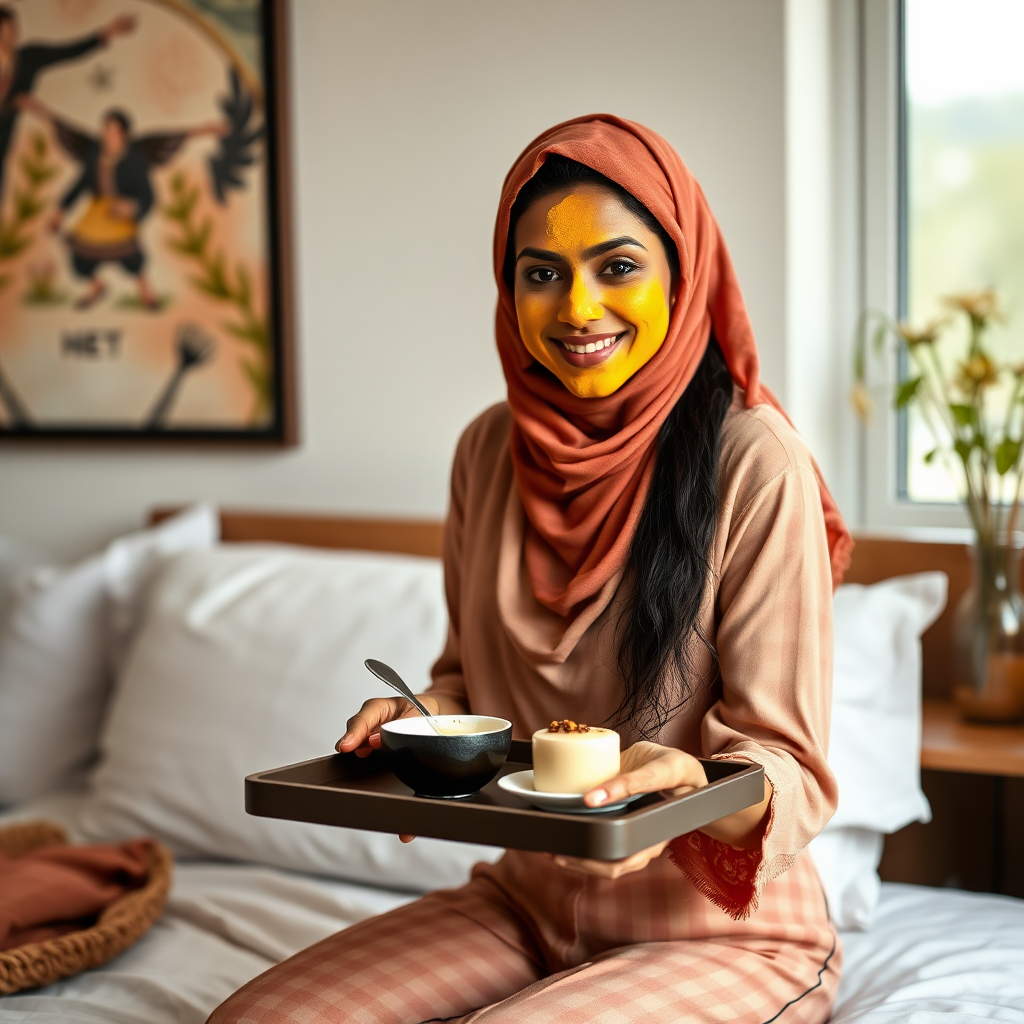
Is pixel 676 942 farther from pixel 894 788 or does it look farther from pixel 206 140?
pixel 206 140

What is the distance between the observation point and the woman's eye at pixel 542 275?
121 cm

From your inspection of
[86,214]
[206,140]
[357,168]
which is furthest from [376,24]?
[86,214]

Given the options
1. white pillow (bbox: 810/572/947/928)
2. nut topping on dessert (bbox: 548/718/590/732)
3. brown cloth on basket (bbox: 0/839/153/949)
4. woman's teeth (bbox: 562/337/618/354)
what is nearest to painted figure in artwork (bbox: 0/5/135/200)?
brown cloth on basket (bbox: 0/839/153/949)

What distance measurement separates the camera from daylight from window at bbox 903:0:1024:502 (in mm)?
1930

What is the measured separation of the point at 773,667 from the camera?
3.67 ft

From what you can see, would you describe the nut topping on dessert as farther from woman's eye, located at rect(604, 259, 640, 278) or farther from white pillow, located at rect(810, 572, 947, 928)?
white pillow, located at rect(810, 572, 947, 928)

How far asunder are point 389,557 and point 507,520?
0.79 metres

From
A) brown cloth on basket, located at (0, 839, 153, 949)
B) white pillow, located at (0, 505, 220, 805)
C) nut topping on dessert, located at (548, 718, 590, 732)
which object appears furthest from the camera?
white pillow, located at (0, 505, 220, 805)

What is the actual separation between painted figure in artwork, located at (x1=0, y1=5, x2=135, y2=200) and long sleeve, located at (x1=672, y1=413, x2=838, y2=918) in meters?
1.83

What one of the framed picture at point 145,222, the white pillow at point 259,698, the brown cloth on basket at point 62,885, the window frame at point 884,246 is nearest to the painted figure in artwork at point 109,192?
the framed picture at point 145,222

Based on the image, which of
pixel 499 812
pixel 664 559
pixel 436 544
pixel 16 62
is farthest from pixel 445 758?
pixel 16 62

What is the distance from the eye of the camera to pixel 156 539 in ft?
7.28

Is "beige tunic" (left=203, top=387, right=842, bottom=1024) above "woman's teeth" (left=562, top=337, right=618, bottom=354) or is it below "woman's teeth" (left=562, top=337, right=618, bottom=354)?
below

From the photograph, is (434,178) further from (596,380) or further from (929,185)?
(596,380)
